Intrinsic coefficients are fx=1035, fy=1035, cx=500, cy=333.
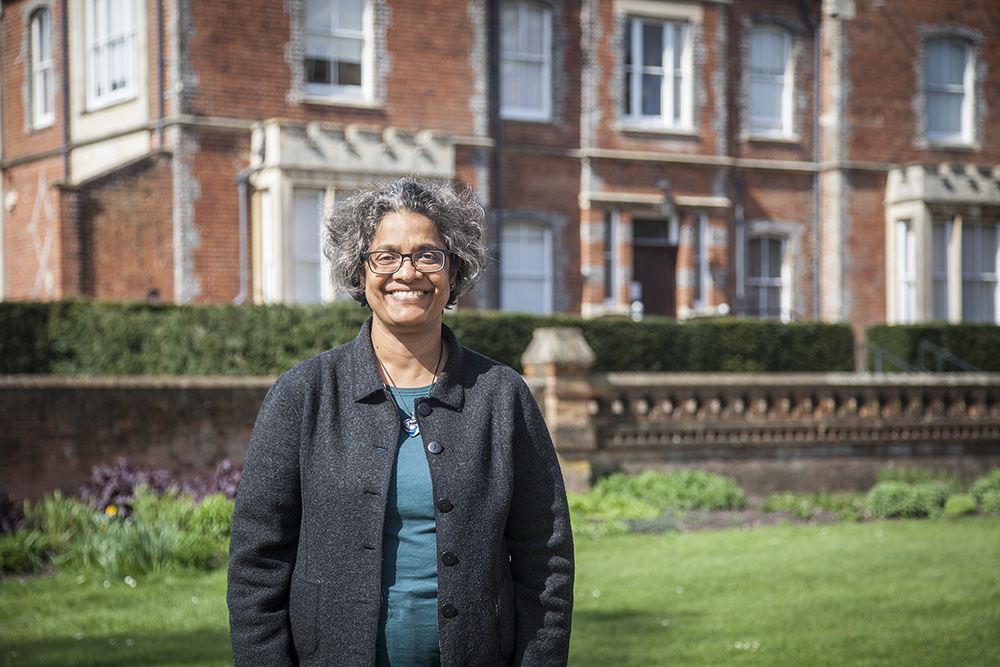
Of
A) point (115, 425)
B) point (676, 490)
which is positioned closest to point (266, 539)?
point (115, 425)

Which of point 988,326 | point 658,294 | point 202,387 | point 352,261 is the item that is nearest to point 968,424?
point 988,326

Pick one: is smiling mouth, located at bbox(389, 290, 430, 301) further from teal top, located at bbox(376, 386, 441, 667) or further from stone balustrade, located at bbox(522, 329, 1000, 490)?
stone balustrade, located at bbox(522, 329, 1000, 490)

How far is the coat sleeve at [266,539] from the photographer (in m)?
2.82

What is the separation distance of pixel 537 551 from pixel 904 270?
19.8 meters

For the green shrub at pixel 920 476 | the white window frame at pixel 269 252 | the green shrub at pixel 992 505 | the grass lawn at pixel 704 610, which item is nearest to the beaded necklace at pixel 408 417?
the grass lawn at pixel 704 610

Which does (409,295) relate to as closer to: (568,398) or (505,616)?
(505,616)

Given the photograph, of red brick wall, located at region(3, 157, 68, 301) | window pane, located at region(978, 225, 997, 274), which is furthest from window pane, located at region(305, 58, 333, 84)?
window pane, located at region(978, 225, 997, 274)

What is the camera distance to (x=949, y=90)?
21.8 metres

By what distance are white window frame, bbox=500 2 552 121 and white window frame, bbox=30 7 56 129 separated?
8112mm

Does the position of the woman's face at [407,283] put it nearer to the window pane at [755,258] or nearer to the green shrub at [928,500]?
the green shrub at [928,500]

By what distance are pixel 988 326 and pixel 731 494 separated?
941 centimetres

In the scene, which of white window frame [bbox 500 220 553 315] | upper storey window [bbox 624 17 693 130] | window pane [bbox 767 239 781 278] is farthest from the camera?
window pane [bbox 767 239 781 278]

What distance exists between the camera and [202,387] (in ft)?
33.2

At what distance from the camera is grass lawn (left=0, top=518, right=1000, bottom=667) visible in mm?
5918
